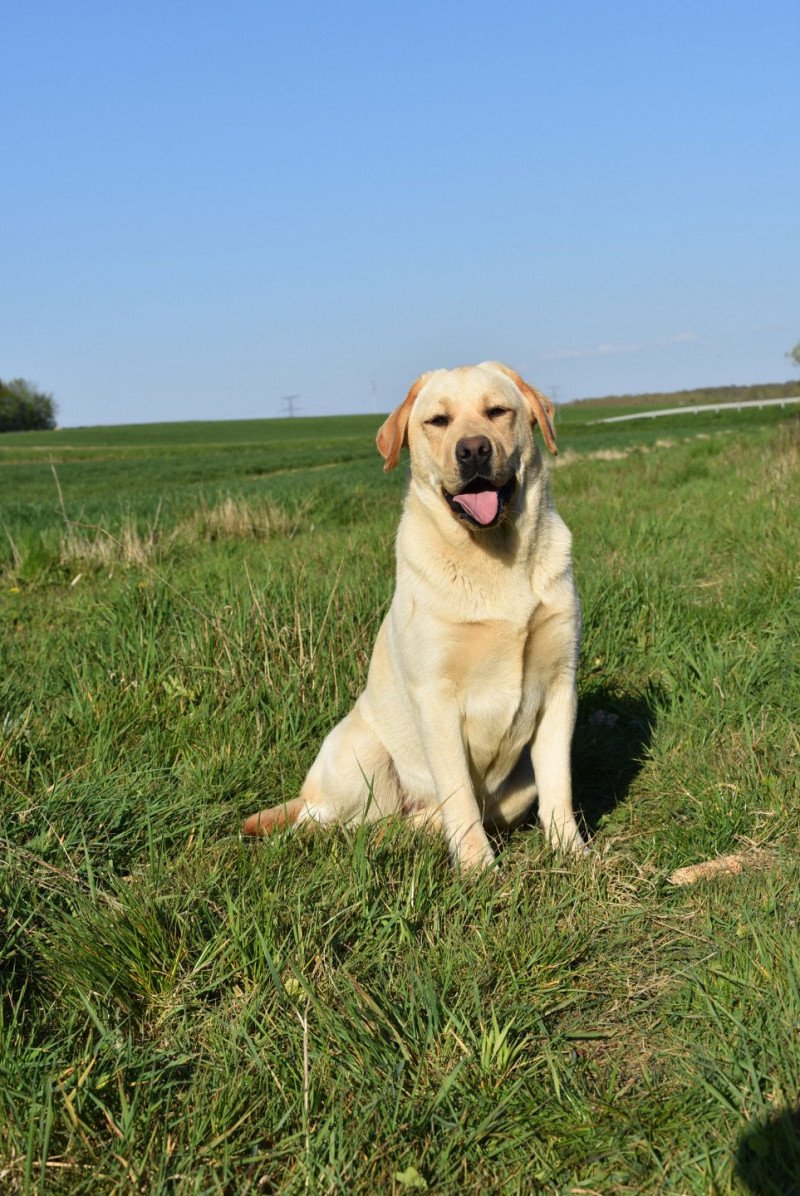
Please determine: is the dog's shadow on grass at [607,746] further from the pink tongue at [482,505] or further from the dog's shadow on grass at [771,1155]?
the dog's shadow on grass at [771,1155]

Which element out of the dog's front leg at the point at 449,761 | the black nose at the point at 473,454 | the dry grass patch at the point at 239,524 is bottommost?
the dog's front leg at the point at 449,761

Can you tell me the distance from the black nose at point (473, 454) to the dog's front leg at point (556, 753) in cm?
83

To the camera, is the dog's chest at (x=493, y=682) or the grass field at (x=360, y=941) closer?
the grass field at (x=360, y=941)

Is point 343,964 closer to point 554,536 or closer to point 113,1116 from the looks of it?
point 113,1116

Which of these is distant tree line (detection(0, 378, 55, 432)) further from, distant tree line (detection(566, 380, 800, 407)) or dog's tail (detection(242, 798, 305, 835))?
dog's tail (detection(242, 798, 305, 835))

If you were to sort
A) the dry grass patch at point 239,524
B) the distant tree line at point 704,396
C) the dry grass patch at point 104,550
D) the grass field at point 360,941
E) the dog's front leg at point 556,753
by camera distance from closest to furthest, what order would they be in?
1. the grass field at point 360,941
2. the dog's front leg at point 556,753
3. the dry grass patch at point 104,550
4. the dry grass patch at point 239,524
5. the distant tree line at point 704,396

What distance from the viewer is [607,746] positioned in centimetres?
441

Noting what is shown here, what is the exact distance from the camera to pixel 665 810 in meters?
3.70

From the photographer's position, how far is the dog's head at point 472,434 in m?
3.33

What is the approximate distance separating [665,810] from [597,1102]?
1748 millimetres

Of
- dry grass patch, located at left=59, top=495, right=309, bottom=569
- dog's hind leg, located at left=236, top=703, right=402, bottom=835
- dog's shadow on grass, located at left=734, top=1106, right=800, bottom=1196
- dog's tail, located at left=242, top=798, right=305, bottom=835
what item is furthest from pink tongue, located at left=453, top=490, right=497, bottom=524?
dry grass patch, located at left=59, top=495, right=309, bottom=569

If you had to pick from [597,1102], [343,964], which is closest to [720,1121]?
[597,1102]

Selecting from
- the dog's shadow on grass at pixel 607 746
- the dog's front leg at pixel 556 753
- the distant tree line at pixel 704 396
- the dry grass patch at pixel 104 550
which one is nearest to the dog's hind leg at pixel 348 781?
A: the dog's front leg at pixel 556 753

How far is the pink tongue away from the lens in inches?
132
